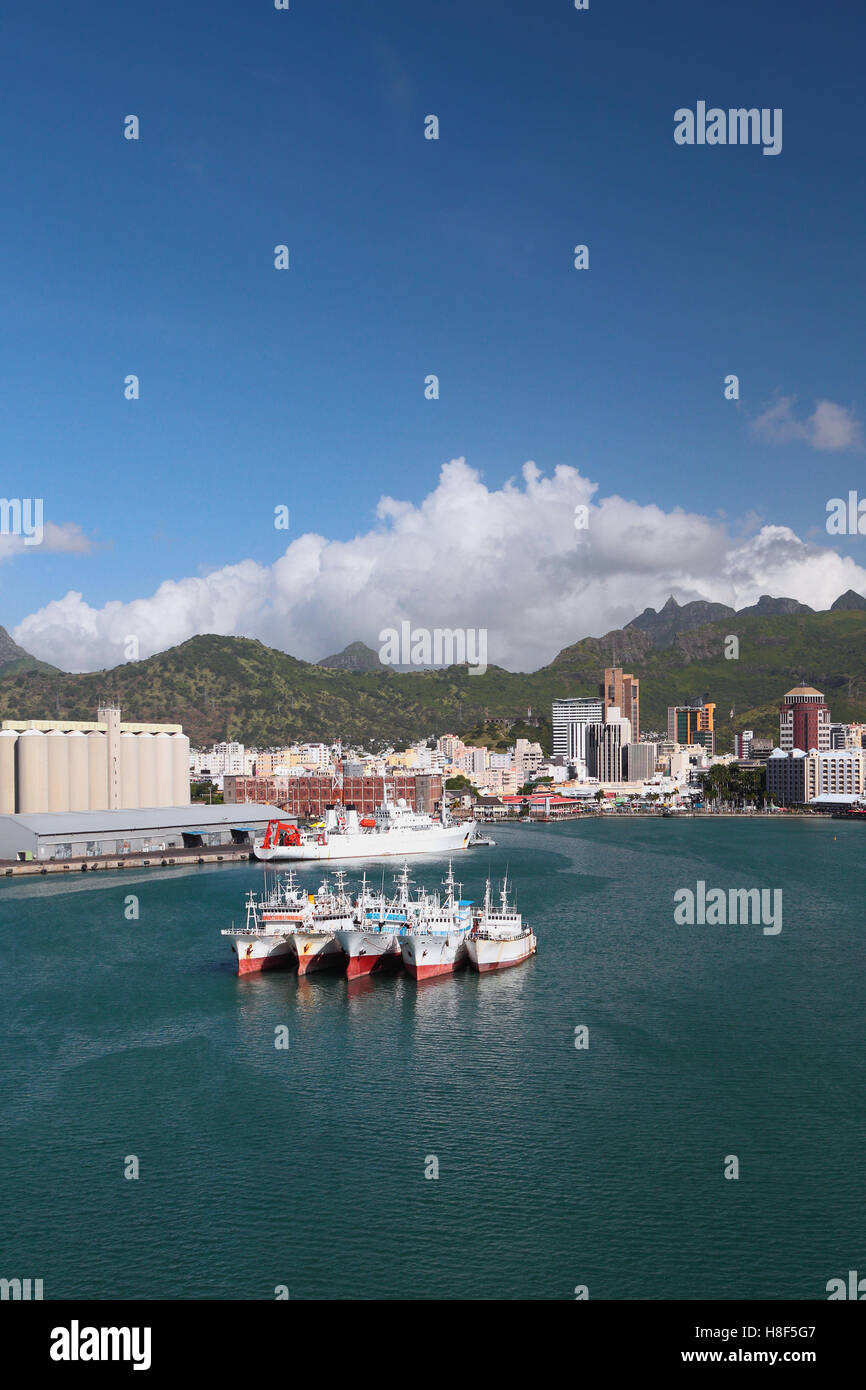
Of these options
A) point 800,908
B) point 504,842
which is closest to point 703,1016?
point 800,908

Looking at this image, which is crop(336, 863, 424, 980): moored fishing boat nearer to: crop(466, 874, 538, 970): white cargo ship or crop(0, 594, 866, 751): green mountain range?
crop(466, 874, 538, 970): white cargo ship

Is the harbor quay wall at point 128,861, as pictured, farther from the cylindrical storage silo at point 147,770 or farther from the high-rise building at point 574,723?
the high-rise building at point 574,723

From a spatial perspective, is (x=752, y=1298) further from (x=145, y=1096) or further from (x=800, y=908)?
(x=800, y=908)

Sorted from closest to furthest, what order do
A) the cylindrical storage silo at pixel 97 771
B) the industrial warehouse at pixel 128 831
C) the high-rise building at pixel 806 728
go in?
the industrial warehouse at pixel 128 831 < the cylindrical storage silo at pixel 97 771 < the high-rise building at pixel 806 728

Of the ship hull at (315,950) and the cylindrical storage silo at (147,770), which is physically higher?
the cylindrical storage silo at (147,770)

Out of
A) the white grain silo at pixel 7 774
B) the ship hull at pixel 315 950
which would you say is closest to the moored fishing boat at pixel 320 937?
the ship hull at pixel 315 950

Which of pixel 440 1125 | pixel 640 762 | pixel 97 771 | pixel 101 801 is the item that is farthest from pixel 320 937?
pixel 640 762
